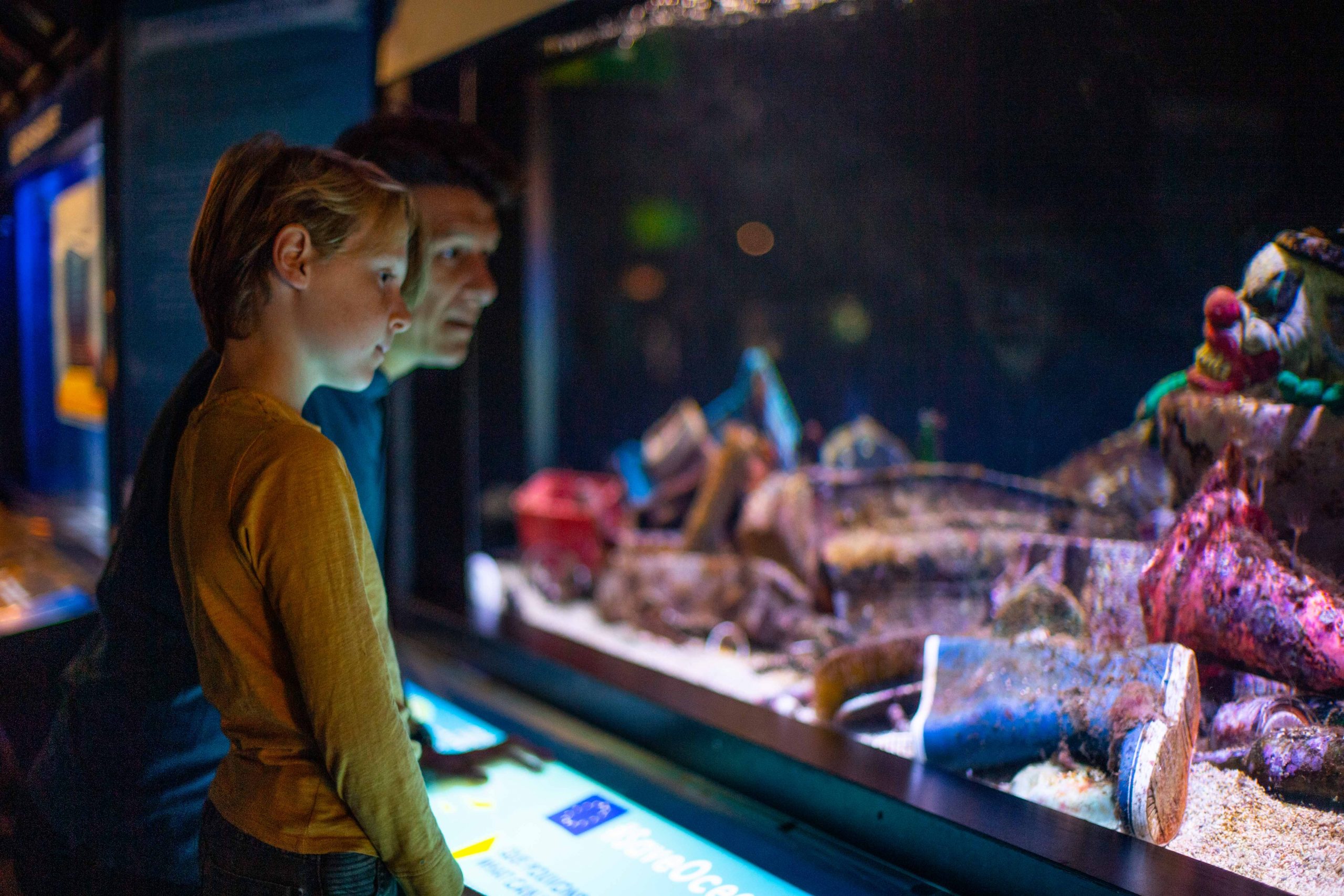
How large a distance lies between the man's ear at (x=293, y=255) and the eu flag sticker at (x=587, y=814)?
0.95 m

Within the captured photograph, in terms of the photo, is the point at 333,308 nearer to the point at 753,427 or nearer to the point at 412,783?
the point at 412,783

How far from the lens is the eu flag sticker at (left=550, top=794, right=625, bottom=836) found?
1.39 metres

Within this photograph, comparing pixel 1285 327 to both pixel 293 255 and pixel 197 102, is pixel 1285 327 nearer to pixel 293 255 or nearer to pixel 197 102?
pixel 293 255

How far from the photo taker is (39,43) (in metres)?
2.27

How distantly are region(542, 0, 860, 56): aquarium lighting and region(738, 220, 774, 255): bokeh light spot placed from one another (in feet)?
2.55

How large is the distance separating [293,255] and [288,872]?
0.64 meters

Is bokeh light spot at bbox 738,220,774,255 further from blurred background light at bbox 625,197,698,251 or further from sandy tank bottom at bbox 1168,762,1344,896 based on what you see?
sandy tank bottom at bbox 1168,762,1344,896

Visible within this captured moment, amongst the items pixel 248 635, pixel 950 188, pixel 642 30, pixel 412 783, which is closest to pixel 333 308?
pixel 248 635

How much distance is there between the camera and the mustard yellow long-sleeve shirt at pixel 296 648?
2.68 ft

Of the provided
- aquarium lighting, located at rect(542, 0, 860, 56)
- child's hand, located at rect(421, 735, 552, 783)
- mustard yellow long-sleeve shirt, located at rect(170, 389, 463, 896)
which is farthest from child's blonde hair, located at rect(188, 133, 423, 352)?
aquarium lighting, located at rect(542, 0, 860, 56)

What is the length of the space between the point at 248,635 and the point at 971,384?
174 centimetres

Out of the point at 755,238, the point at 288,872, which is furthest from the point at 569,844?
the point at 755,238

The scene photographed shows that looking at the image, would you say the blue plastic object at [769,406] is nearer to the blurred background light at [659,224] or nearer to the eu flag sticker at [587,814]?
the blurred background light at [659,224]

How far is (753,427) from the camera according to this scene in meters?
2.61
